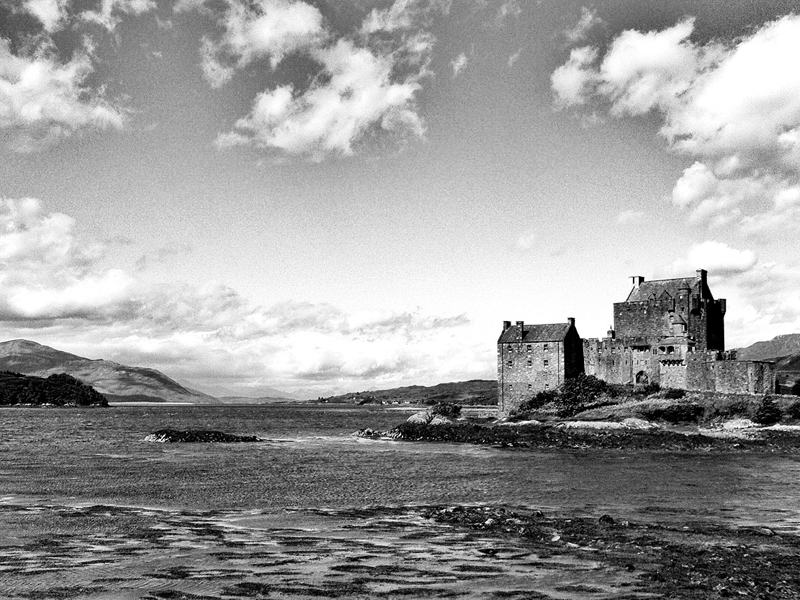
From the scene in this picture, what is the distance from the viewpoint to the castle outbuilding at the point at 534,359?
88688 millimetres

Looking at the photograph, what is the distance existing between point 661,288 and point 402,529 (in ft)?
235

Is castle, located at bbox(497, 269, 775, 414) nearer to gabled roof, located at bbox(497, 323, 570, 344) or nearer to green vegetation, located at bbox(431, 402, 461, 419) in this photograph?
gabled roof, located at bbox(497, 323, 570, 344)

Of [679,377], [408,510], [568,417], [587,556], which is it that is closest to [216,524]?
[408,510]

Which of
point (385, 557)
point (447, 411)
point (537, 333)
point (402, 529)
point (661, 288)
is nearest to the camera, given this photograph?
point (385, 557)

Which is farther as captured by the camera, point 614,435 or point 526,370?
point 526,370

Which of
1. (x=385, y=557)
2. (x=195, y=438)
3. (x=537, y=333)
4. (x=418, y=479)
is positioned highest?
(x=537, y=333)

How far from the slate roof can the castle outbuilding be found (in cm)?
836

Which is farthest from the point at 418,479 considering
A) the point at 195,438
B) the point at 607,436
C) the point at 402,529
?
the point at 195,438

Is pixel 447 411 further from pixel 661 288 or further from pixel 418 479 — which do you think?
pixel 418 479

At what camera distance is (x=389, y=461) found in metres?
48.9

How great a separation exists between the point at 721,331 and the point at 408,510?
70502mm

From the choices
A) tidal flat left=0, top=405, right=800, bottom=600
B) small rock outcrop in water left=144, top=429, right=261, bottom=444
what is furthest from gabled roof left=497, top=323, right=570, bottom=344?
tidal flat left=0, top=405, right=800, bottom=600

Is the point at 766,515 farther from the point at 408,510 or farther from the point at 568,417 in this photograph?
the point at 568,417

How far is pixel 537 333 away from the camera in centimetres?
9169
